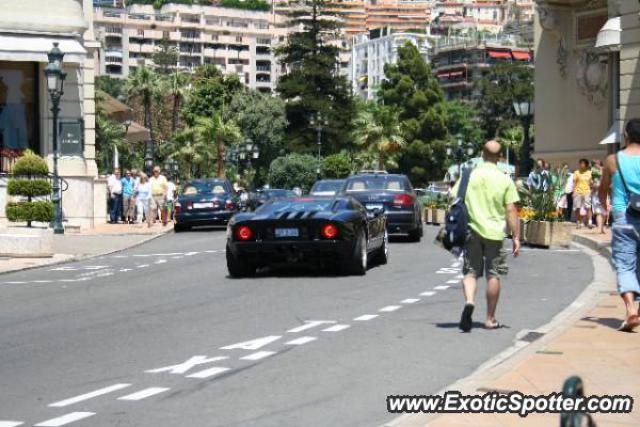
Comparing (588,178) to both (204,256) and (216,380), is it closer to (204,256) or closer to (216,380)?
(204,256)

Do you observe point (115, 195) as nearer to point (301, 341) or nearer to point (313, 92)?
point (301, 341)

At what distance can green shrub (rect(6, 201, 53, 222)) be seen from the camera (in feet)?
87.5

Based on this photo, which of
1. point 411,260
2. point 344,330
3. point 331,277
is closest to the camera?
point 344,330

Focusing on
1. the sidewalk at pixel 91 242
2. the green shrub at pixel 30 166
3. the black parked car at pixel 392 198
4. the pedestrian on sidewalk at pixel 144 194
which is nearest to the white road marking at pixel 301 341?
the sidewalk at pixel 91 242

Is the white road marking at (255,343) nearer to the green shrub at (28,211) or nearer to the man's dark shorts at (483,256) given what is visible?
the man's dark shorts at (483,256)


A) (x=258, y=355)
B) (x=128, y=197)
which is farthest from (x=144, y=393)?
(x=128, y=197)

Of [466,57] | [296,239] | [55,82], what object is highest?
[466,57]

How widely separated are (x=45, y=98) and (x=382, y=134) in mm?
59592

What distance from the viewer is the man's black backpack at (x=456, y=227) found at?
1203 centimetres

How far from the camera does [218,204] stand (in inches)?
1409

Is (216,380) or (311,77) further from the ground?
(311,77)

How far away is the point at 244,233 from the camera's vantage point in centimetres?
1820

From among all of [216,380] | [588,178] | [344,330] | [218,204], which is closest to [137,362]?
[216,380]

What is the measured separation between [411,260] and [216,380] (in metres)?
13.2
